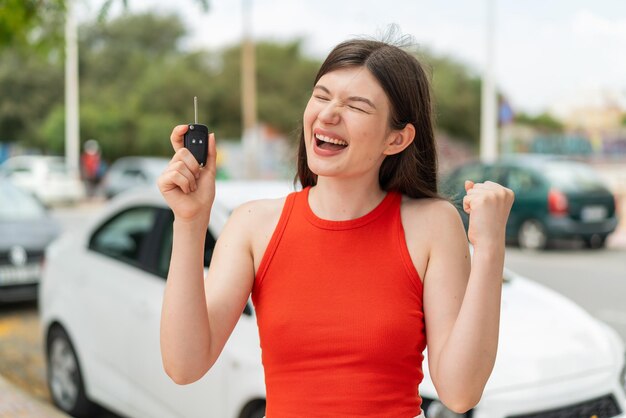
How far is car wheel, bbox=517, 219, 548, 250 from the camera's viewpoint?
12250 millimetres

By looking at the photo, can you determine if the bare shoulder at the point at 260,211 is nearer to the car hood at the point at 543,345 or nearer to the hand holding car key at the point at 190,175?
the hand holding car key at the point at 190,175

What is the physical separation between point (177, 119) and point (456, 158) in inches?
579

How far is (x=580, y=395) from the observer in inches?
119

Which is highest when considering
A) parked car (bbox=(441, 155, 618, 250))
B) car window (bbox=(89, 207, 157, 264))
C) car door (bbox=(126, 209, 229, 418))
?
car window (bbox=(89, 207, 157, 264))

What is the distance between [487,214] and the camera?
143cm

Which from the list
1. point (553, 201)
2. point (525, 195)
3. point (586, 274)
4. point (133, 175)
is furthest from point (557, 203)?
point (133, 175)

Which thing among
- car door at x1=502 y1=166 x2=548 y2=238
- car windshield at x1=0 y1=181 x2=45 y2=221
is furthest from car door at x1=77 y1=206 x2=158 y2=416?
car door at x1=502 y1=166 x2=548 y2=238

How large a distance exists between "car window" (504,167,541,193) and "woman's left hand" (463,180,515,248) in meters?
11.3

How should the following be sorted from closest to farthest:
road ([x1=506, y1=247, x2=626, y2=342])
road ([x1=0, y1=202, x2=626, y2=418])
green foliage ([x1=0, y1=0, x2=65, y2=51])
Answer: green foliage ([x1=0, y1=0, x2=65, y2=51]) < road ([x1=0, y1=202, x2=626, y2=418]) < road ([x1=506, y1=247, x2=626, y2=342])

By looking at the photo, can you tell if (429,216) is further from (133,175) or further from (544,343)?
(133,175)

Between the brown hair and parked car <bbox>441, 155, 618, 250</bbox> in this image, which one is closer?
the brown hair

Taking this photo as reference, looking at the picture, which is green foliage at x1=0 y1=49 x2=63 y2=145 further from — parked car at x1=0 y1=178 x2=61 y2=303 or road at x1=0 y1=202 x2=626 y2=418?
parked car at x1=0 y1=178 x2=61 y2=303

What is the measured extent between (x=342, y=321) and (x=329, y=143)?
0.36 m

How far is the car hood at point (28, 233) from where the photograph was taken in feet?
24.2
